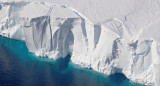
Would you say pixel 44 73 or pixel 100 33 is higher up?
pixel 100 33

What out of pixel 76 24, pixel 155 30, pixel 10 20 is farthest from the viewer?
pixel 10 20

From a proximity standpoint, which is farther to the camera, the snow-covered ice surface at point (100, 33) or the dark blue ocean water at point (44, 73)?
the snow-covered ice surface at point (100, 33)

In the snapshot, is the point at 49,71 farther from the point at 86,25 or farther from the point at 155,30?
the point at 155,30

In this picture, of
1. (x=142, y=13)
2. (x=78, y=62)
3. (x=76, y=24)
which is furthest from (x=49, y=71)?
(x=142, y=13)

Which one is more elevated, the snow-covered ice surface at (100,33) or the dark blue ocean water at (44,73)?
the snow-covered ice surface at (100,33)
